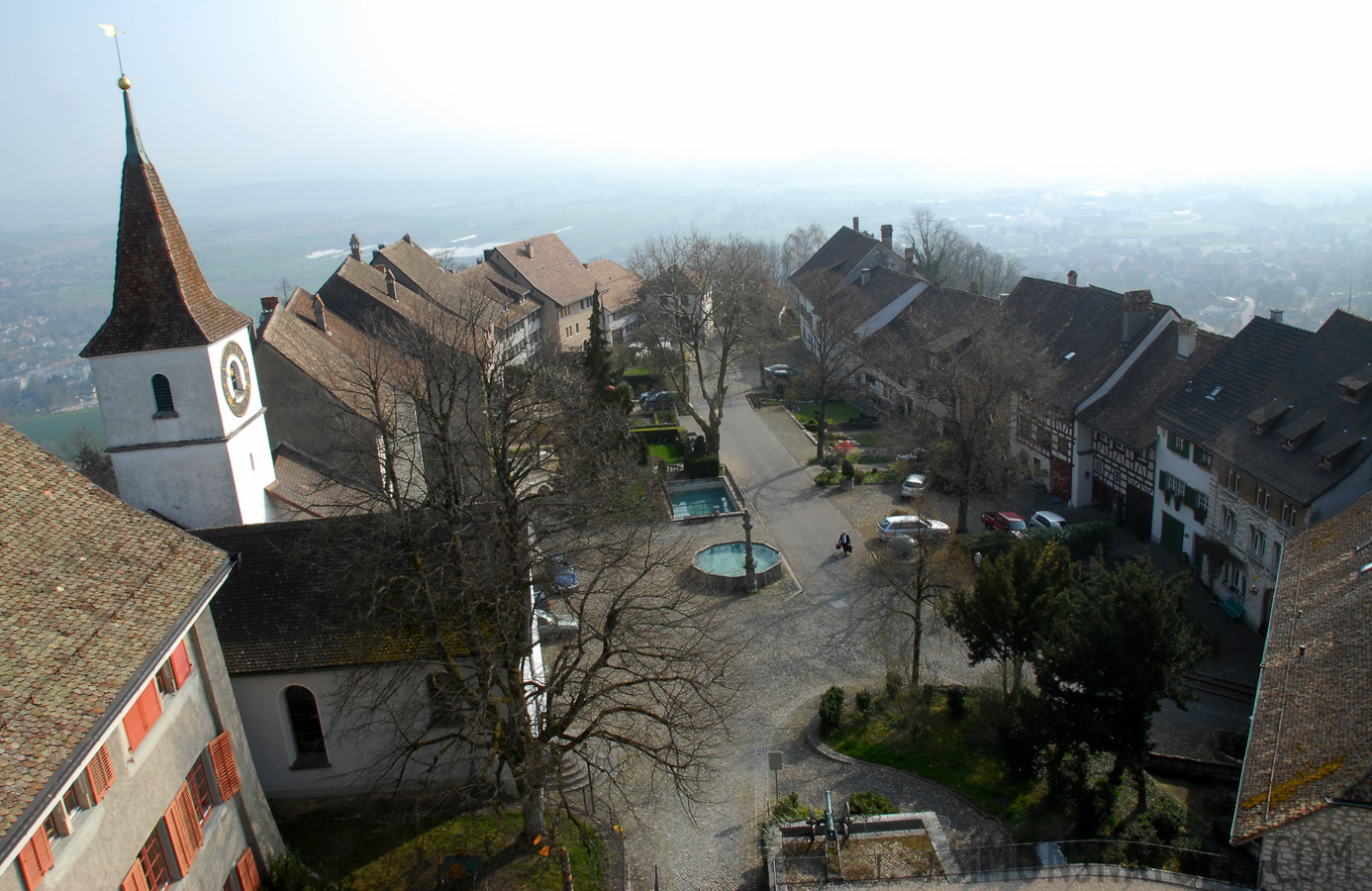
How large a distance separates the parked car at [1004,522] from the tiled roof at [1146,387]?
16.0 ft

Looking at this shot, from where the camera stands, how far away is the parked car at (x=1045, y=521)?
35.5 metres

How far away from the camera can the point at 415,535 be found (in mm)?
20266

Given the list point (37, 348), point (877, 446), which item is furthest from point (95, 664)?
point (37, 348)

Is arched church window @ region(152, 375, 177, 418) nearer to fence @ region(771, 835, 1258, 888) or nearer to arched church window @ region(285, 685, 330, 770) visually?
arched church window @ region(285, 685, 330, 770)

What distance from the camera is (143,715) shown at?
1477cm

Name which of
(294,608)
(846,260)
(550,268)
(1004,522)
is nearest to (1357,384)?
(1004,522)

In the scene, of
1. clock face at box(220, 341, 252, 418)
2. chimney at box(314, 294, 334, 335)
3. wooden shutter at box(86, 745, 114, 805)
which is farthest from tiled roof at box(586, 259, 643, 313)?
wooden shutter at box(86, 745, 114, 805)

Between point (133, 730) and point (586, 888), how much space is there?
354 inches

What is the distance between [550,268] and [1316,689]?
60.1 metres

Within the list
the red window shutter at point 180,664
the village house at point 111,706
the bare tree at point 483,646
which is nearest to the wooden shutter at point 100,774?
the village house at point 111,706

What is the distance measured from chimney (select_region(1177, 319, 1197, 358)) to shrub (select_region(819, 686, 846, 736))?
71.3ft

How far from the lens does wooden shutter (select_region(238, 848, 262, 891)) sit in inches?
674

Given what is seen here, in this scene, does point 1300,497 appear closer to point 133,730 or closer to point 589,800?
point 589,800

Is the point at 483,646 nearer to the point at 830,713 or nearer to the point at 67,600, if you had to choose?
the point at 67,600
